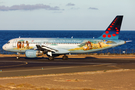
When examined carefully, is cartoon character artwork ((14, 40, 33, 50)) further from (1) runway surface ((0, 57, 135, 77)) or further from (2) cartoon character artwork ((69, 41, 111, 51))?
(2) cartoon character artwork ((69, 41, 111, 51))

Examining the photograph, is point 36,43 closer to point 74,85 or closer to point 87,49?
point 87,49

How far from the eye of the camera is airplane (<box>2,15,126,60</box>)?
46094mm

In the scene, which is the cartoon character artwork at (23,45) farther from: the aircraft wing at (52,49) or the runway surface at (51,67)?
the runway surface at (51,67)

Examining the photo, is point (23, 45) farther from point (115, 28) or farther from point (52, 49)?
point (115, 28)

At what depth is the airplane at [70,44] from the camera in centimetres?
4609

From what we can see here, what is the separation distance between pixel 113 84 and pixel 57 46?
26506 mm

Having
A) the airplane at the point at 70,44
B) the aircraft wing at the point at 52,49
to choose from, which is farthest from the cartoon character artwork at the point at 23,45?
the aircraft wing at the point at 52,49

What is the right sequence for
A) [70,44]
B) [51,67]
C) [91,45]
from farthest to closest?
[70,44]
[91,45]
[51,67]

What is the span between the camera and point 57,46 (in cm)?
4744

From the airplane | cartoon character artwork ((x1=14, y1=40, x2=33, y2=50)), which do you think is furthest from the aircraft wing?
cartoon character artwork ((x1=14, y1=40, x2=33, y2=50))

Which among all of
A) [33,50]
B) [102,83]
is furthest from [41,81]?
[33,50]

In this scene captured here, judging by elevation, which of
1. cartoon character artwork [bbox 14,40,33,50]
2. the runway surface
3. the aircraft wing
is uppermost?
cartoon character artwork [bbox 14,40,33,50]

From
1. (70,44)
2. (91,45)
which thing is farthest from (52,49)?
(91,45)

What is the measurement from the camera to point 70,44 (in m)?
47.2
